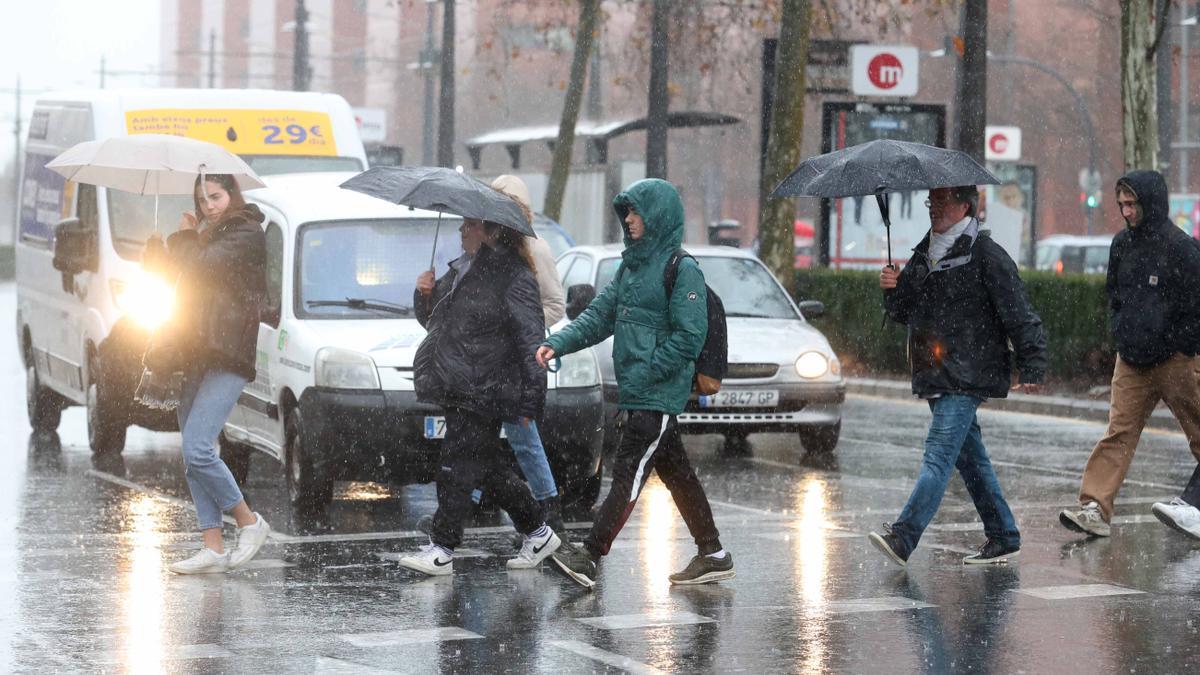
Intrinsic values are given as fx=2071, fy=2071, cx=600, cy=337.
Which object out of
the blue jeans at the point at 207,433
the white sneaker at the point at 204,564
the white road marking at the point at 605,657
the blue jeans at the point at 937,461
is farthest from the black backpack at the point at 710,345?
the white sneaker at the point at 204,564

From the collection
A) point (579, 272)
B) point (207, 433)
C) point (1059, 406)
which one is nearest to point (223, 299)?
point (207, 433)

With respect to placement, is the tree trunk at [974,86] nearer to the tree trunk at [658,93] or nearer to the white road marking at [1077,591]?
the tree trunk at [658,93]

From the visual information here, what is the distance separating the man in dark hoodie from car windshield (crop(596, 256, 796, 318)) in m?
5.08

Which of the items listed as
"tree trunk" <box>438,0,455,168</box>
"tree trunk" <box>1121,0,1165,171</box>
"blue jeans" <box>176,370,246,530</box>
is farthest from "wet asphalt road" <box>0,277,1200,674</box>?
"tree trunk" <box>438,0,455,168</box>

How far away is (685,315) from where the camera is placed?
8.16m

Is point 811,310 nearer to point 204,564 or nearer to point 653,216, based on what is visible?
point 653,216

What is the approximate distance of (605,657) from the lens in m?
6.91

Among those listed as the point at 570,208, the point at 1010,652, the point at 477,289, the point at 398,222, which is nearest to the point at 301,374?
the point at 398,222

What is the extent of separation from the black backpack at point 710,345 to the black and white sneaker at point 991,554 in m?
1.64

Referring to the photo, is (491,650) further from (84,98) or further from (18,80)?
(18,80)

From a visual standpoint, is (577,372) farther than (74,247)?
No

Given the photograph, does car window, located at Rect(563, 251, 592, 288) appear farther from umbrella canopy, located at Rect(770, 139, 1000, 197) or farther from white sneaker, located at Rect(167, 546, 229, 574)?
white sneaker, located at Rect(167, 546, 229, 574)

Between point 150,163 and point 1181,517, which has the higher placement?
point 150,163

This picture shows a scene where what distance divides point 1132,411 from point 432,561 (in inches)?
141
